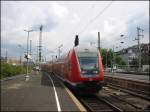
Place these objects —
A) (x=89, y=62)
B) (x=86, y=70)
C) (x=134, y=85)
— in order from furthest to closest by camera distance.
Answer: (x=134, y=85), (x=89, y=62), (x=86, y=70)

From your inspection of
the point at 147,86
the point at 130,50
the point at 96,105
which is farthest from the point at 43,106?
the point at 130,50

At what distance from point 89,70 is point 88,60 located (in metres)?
0.91

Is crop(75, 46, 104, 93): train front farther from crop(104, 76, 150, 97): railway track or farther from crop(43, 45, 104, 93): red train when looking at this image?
crop(104, 76, 150, 97): railway track

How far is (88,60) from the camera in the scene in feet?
65.6

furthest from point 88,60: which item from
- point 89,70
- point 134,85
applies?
point 134,85

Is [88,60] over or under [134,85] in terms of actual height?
over

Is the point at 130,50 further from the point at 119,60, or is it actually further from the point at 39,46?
the point at 39,46

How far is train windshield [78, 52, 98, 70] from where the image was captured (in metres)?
19.6

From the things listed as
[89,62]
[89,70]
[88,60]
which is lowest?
[89,70]

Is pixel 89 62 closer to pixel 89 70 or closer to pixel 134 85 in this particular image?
pixel 89 70

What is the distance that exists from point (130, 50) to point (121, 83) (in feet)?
384

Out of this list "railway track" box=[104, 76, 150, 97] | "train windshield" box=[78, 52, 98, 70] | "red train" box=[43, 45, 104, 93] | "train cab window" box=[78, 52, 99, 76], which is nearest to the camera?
"red train" box=[43, 45, 104, 93]

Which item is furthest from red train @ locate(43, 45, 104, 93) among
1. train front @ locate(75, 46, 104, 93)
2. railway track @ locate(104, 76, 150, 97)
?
railway track @ locate(104, 76, 150, 97)

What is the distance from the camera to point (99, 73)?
19.4 metres
